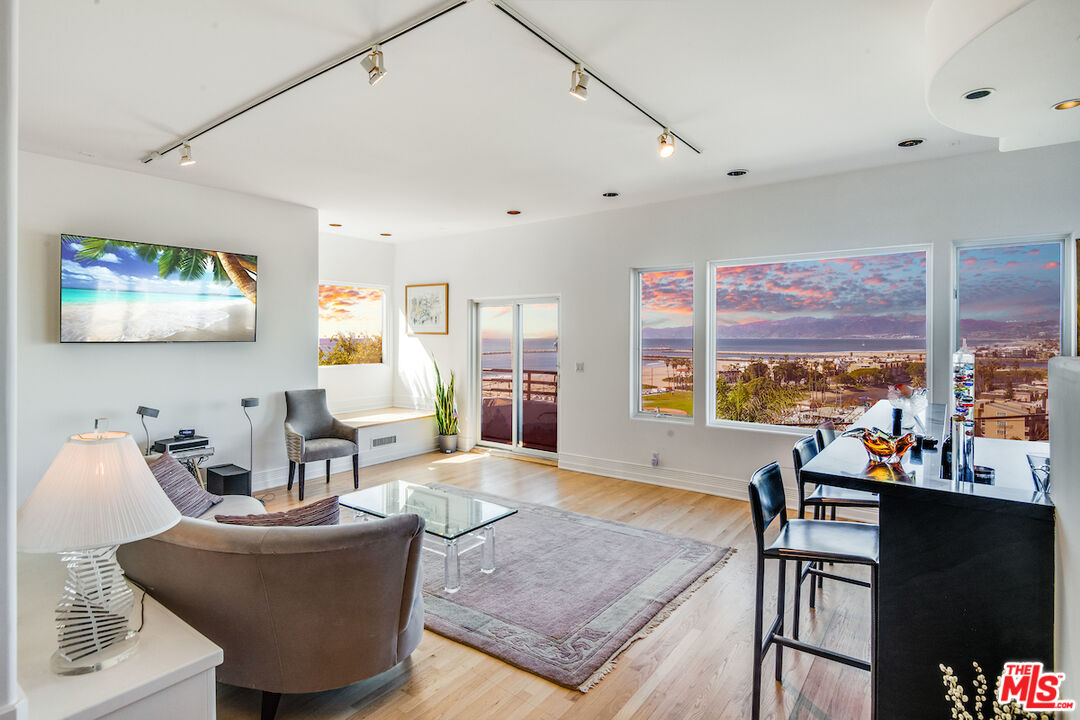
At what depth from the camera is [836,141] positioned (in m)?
3.68

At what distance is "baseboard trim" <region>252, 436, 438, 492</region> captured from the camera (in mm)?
5352

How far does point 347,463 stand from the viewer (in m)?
6.10

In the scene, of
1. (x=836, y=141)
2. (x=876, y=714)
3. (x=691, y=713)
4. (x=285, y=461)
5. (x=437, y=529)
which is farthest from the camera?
(x=285, y=461)

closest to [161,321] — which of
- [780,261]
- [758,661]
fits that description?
[758,661]

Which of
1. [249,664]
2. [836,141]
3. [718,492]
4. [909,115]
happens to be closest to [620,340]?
[718,492]

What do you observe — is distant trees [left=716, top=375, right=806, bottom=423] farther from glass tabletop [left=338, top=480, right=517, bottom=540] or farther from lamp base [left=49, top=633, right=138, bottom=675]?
lamp base [left=49, top=633, right=138, bottom=675]

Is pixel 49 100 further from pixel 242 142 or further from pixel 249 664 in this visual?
pixel 249 664

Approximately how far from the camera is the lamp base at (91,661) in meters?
A: 1.44

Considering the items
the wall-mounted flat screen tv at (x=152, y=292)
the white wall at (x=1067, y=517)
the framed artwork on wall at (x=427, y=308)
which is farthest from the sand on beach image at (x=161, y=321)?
the white wall at (x=1067, y=517)

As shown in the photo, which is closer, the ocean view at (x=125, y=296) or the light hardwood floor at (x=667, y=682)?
the light hardwood floor at (x=667, y=682)

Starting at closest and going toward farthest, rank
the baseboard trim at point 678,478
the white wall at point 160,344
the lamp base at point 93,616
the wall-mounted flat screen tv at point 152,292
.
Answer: the lamp base at point 93,616
the white wall at point 160,344
the wall-mounted flat screen tv at point 152,292
the baseboard trim at point 678,478

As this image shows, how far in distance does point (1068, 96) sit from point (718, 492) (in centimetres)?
362

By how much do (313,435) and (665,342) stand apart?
353 cm

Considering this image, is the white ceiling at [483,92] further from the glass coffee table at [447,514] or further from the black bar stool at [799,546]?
the glass coffee table at [447,514]
